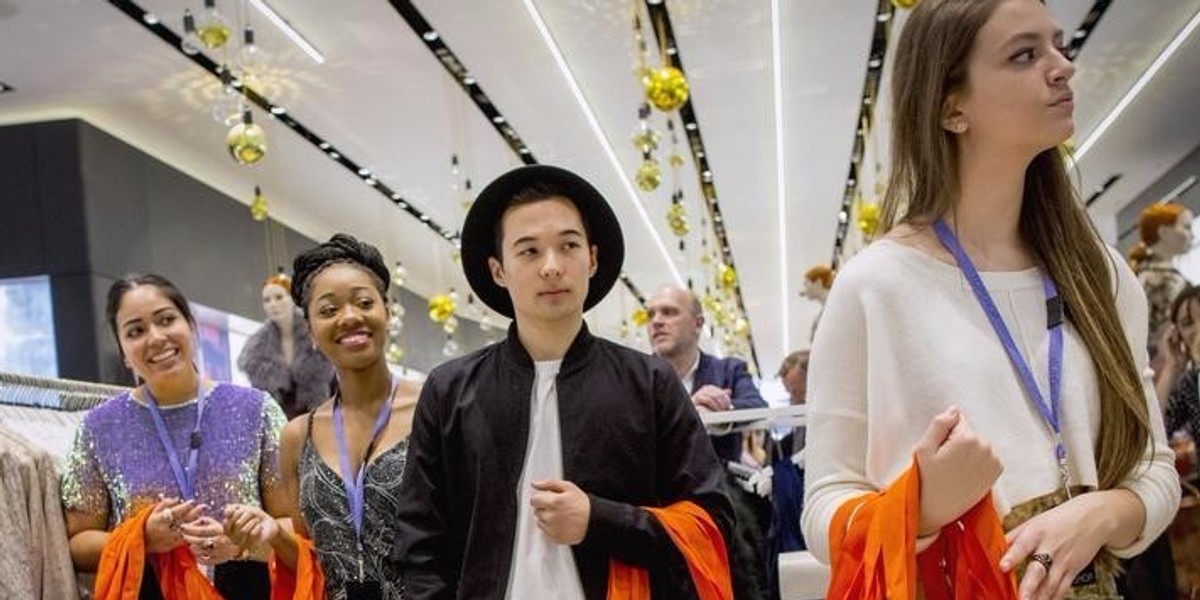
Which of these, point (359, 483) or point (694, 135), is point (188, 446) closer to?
point (359, 483)

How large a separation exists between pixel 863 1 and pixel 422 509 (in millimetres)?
Result: 8145

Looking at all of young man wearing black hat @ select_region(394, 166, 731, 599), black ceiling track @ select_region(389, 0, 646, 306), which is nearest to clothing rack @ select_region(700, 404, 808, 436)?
young man wearing black hat @ select_region(394, 166, 731, 599)

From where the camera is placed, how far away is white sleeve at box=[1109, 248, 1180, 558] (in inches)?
60.6

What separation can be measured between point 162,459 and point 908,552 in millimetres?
2197

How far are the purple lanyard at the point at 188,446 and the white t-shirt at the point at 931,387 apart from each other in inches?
75.4

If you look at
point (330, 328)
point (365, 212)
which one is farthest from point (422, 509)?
point (365, 212)

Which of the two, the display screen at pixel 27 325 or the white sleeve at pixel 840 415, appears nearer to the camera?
the white sleeve at pixel 840 415

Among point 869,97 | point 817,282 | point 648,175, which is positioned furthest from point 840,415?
point 869,97

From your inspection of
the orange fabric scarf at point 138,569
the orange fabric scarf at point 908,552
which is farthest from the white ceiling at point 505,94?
the orange fabric scarf at point 908,552

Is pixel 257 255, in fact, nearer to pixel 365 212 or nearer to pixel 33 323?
pixel 365 212

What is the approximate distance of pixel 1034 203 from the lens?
1725 millimetres

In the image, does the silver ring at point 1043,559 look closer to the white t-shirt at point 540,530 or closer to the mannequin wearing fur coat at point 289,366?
the white t-shirt at point 540,530

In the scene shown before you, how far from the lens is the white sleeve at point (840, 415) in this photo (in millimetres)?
1581

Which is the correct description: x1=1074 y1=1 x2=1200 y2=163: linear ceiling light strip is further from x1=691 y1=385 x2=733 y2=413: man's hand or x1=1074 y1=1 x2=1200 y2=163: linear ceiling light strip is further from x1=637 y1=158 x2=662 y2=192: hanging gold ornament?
x1=691 y1=385 x2=733 y2=413: man's hand
